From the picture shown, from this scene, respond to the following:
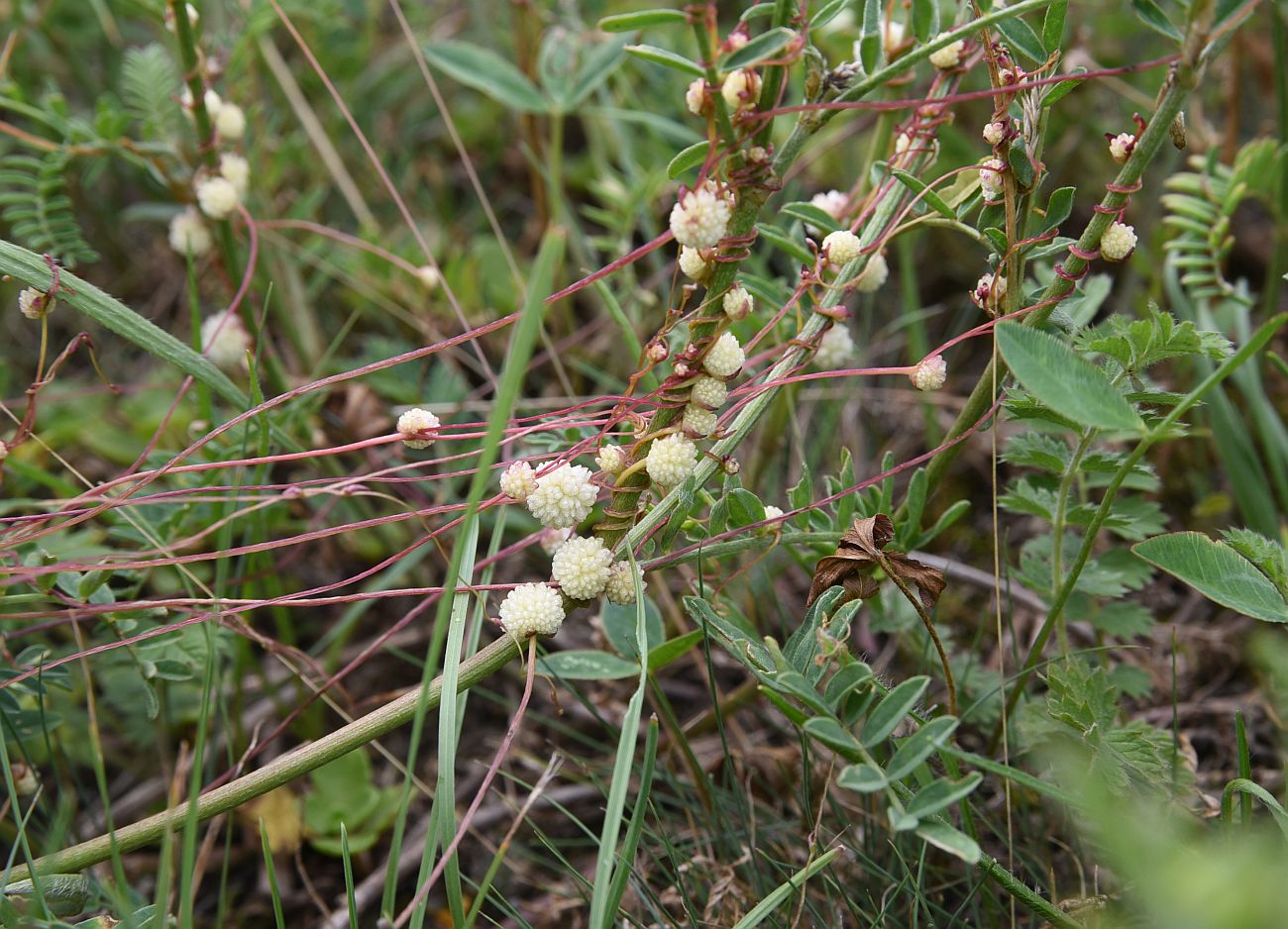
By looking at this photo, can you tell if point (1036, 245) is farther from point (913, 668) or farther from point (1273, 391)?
point (1273, 391)

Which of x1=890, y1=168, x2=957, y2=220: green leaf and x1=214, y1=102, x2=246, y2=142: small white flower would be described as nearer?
x1=890, y1=168, x2=957, y2=220: green leaf

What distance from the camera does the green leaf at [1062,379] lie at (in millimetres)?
789

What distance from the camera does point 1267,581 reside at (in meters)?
0.90

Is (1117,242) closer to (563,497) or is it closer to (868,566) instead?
(868,566)

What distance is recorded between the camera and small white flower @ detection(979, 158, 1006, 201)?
92 centimetres

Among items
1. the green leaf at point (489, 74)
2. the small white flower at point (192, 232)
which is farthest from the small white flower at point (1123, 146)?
the small white flower at point (192, 232)

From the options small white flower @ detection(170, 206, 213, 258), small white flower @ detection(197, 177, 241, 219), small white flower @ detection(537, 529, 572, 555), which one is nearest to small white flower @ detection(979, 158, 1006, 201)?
small white flower @ detection(537, 529, 572, 555)

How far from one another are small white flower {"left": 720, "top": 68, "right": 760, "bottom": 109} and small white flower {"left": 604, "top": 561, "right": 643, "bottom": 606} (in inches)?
16.4

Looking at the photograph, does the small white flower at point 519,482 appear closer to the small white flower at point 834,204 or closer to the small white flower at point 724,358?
the small white flower at point 724,358

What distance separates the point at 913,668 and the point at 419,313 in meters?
1.02

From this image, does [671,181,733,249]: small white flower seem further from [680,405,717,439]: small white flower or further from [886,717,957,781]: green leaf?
[886,717,957,781]: green leaf

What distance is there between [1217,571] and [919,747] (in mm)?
329

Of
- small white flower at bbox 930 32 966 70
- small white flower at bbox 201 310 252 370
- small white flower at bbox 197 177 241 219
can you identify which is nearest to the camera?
small white flower at bbox 930 32 966 70

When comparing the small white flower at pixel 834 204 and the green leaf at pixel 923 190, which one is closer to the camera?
the green leaf at pixel 923 190
